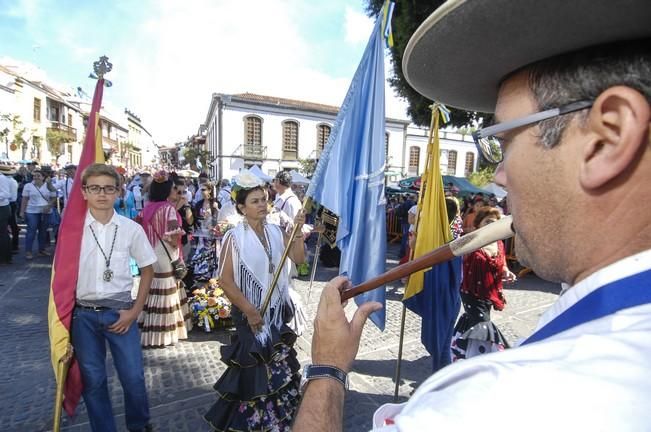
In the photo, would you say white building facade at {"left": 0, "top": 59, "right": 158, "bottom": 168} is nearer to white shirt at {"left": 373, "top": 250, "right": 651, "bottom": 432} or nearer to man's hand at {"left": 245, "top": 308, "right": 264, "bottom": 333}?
man's hand at {"left": 245, "top": 308, "right": 264, "bottom": 333}

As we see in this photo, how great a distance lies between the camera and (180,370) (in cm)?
411

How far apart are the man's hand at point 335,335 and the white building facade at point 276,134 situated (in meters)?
33.2

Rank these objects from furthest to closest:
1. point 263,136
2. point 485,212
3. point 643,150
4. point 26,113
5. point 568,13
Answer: point 263,136 → point 26,113 → point 485,212 → point 568,13 → point 643,150

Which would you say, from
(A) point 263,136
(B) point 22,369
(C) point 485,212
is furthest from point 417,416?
(A) point 263,136

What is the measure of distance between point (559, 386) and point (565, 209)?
1.20ft

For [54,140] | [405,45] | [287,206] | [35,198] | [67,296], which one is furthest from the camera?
[54,140]

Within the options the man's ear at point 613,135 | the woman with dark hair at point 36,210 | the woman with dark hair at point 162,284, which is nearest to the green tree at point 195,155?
the woman with dark hair at point 36,210

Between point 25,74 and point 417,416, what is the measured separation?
49288 mm

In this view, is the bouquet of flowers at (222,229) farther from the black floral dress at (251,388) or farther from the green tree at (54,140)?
the green tree at (54,140)

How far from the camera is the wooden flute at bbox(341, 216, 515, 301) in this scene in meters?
1.11

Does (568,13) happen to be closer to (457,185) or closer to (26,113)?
(457,185)

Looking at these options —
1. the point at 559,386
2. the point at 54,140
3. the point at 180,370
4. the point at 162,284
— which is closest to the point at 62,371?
the point at 180,370

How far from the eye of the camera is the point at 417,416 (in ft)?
1.84

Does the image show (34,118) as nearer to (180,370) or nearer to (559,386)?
(180,370)
